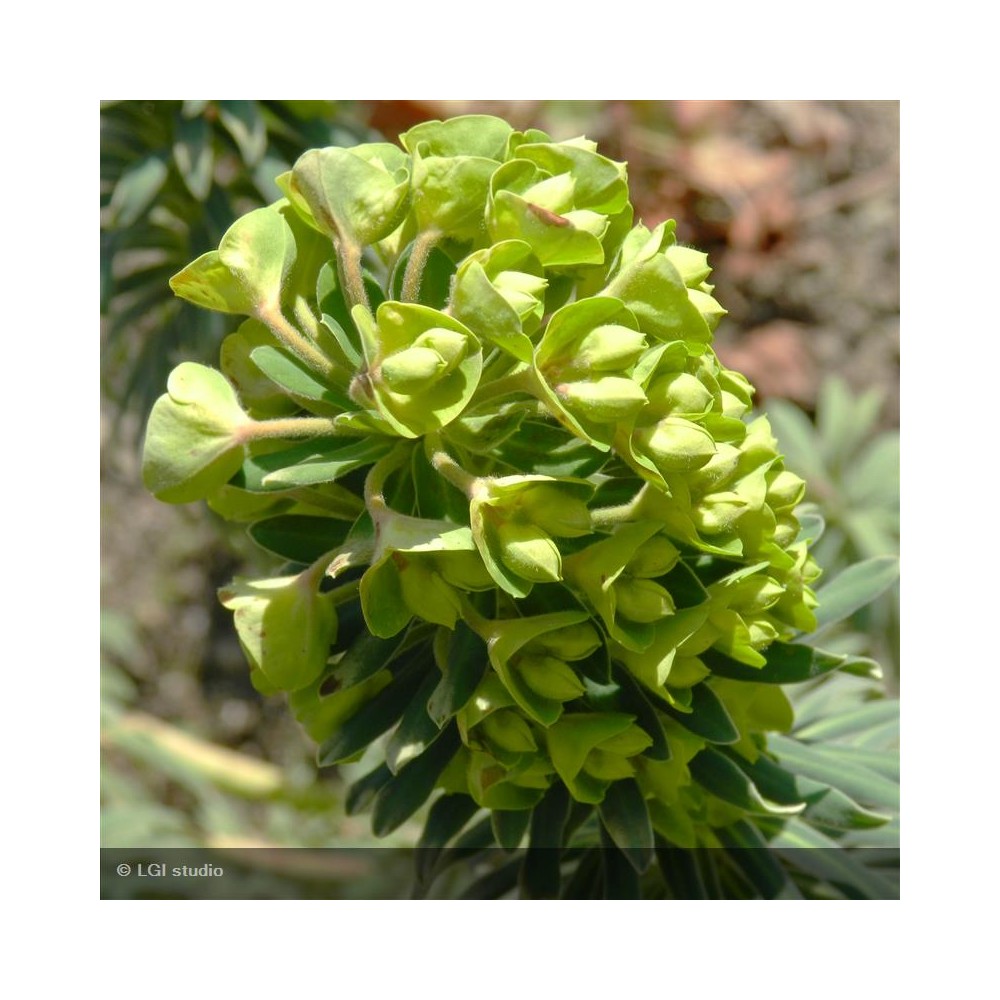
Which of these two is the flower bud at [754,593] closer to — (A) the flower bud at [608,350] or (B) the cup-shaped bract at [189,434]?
(A) the flower bud at [608,350]

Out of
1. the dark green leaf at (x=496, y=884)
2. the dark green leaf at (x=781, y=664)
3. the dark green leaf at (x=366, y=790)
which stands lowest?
the dark green leaf at (x=496, y=884)

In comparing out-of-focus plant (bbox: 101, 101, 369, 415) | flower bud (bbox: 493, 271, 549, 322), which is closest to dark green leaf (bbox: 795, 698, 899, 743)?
flower bud (bbox: 493, 271, 549, 322)

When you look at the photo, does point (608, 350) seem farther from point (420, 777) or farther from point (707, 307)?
point (420, 777)

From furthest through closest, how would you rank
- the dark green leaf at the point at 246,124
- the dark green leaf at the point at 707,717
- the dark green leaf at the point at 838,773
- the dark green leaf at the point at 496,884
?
the dark green leaf at the point at 246,124 → the dark green leaf at the point at 496,884 → the dark green leaf at the point at 838,773 → the dark green leaf at the point at 707,717

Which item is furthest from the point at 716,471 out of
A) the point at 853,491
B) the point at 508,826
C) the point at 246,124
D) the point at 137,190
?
the point at 853,491

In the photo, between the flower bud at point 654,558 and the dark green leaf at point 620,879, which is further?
the dark green leaf at point 620,879

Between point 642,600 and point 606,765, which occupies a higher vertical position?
point 642,600

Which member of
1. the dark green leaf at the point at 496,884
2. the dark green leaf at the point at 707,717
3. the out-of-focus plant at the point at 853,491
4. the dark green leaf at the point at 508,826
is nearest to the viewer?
the dark green leaf at the point at 707,717

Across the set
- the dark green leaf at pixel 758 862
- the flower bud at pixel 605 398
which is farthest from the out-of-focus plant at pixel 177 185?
the dark green leaf at pixel 758 862
